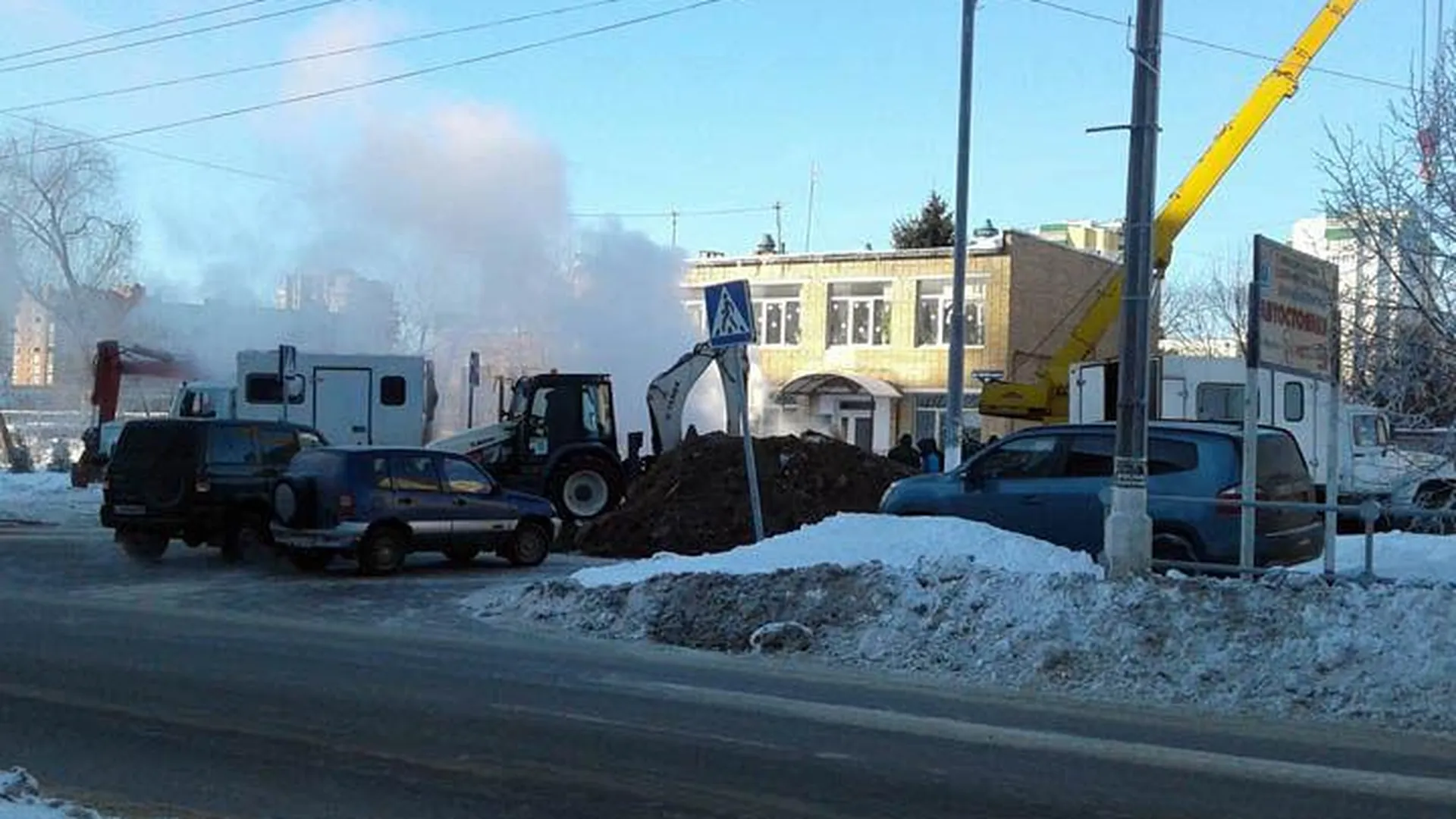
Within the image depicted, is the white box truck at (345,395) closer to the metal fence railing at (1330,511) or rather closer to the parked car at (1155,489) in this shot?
the parked car at (1155,489)

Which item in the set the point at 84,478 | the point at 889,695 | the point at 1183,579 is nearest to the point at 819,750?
the point at 889,695

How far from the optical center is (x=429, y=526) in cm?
1745

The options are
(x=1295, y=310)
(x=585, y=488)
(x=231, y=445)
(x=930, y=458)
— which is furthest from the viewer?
(x=930, y=458)

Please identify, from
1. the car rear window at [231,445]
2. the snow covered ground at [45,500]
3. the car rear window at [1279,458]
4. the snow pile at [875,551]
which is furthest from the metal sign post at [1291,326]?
the snow covered ground at [45,500]

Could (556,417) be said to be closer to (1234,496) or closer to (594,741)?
(1234,496)

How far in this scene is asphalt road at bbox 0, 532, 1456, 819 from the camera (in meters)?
6.90

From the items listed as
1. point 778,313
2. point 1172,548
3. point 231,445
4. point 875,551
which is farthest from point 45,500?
point 1172,548

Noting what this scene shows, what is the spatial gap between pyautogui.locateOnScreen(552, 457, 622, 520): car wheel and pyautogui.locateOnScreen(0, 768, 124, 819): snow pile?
17428mm

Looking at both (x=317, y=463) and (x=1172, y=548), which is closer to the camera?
(x=1172, y=548)

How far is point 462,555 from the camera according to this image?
721 inches

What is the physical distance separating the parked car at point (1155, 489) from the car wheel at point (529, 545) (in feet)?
16.1

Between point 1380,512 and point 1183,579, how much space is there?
5.13ft

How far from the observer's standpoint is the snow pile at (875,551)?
524 inches

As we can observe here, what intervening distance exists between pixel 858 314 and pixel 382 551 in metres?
29.5
